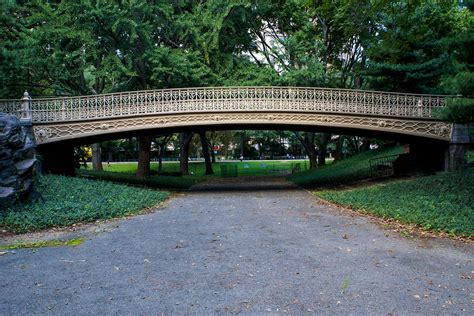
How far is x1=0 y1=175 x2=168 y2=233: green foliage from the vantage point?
869 centimetres

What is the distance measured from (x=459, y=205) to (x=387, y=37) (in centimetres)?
658

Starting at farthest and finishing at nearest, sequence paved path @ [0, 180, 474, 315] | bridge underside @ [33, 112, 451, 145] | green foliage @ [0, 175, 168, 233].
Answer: bridge underside @ [33, 112, 451, 145] → green foliage @ [0, 175, 168, 233] → paved path @ [0, 180, 474, 315]

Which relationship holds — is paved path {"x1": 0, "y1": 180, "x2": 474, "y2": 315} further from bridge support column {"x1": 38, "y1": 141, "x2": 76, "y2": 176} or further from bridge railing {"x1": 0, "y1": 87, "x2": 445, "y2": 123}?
bridge support column {"x1": 38, "y1": 141, "x2": 76, "y2": 176}

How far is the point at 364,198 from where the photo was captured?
38.9 ft

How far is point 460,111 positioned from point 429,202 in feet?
7.59

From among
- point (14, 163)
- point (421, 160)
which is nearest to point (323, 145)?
point (421, 160)

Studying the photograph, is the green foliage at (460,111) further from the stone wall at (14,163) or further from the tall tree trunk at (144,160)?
the tall tree trunk at (144,160)

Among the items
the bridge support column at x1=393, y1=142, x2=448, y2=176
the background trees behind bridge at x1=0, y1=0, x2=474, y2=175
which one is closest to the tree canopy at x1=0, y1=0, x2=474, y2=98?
the background trees behind bridge at x1=0, y1=0, x2=474, y2=175

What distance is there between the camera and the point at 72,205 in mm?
9961

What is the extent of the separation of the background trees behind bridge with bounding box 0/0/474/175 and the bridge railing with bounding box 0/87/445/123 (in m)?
1.53

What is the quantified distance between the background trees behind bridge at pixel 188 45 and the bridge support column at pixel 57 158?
10.6 feet

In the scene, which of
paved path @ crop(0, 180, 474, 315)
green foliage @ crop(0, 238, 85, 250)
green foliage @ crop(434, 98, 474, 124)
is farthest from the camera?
green foliage @ crop(434, 98, 474, 124)

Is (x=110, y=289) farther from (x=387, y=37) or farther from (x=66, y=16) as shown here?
(x=66, y=16)

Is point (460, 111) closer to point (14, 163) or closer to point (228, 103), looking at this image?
point (228, 103)
